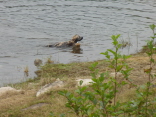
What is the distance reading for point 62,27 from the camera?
52.1 feet

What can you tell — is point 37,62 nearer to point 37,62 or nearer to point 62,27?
point 37,62

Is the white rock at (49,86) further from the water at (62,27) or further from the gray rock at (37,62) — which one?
the gray rock at (37,62)

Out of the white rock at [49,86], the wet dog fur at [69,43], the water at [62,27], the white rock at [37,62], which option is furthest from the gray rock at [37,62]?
the white rock at [49,86]

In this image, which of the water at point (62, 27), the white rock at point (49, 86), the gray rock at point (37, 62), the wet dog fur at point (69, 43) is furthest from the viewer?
the wet dog fur at point (69, 43)

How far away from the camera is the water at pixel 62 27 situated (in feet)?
38.1

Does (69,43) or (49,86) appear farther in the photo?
(69,43)

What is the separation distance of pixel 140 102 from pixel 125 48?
9880 mm

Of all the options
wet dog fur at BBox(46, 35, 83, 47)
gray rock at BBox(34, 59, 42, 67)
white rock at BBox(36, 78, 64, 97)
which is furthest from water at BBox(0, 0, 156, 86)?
white rock at BBox(36, 78, 64, 97)

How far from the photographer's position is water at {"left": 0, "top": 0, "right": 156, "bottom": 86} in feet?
38.1

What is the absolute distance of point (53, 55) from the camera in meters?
11.9

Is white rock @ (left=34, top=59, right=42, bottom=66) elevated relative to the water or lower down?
lower down

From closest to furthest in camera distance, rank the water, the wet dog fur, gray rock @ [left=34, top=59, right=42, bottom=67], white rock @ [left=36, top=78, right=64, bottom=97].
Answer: white rock @ [left=36, top=78, right=64, bottom=97] → gray rock @ [left=34, top=59, right=42, bottom=67] → the water → the wet dog fur

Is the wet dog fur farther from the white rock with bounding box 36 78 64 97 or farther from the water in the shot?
the white rock with bounding box 36 78 64 97

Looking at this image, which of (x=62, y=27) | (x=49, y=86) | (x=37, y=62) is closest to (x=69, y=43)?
(x=37, y=62)
